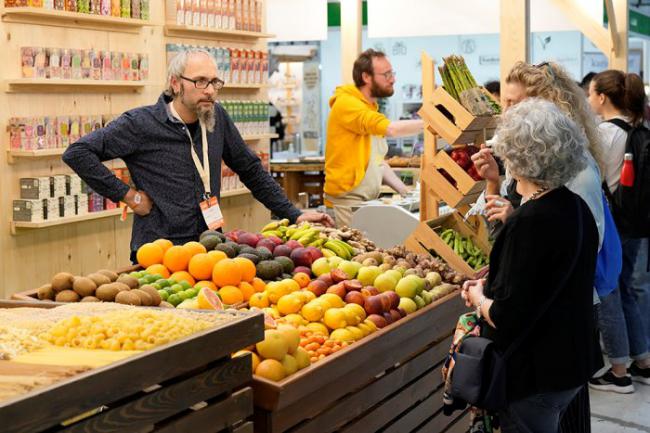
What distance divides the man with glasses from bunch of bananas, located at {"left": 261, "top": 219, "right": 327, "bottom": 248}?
1.01 ft

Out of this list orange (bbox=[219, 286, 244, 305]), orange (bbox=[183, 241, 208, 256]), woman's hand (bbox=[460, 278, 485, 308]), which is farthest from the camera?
orange (bbox=[183, 241, 208, 256])

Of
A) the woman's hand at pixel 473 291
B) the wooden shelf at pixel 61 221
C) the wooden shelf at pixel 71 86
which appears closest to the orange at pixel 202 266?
the woman's hand at pixel 473 291

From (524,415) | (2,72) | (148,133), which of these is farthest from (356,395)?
(2,72)

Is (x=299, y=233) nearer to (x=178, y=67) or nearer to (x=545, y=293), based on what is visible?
(x=178, y=67)

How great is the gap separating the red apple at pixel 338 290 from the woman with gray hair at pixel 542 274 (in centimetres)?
94

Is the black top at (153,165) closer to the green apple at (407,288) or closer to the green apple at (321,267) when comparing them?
the green apple at (321,267)

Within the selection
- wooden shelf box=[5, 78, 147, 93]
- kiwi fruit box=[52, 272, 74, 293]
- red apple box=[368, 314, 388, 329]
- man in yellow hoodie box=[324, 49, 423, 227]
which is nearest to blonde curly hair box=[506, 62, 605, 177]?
red apple box=[368, 314, 388, 329]

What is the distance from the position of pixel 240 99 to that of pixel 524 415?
603 centimetres

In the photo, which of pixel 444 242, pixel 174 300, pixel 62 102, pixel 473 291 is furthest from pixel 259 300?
pixel 62 102

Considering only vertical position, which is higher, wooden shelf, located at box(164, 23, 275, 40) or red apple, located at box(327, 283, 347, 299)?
wooden shelf, located at box(164, 23, 275, 40)

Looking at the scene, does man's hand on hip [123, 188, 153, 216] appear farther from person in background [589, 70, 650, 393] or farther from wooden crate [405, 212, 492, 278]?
person in background [589, 70, 650, 393]

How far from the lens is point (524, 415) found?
3.12m

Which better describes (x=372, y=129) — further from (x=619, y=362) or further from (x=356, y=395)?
(x=356, y=395)

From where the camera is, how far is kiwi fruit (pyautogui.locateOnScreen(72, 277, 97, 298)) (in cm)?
342
